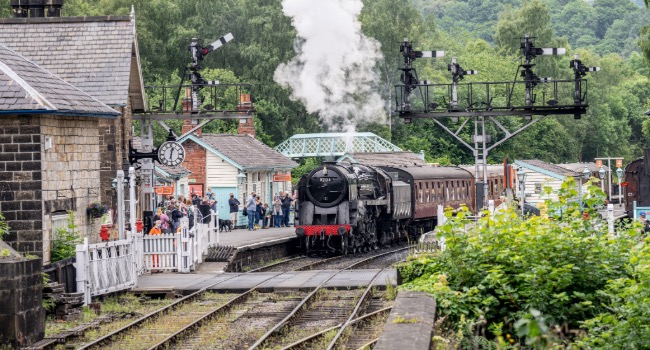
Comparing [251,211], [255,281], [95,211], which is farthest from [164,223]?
[251,211]

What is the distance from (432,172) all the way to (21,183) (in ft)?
83.1

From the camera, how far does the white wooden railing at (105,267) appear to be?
19.6m

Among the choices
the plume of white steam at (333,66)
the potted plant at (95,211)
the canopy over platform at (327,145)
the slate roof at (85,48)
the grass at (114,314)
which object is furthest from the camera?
the canopy over platform at (327,145)

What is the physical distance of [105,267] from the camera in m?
20.8

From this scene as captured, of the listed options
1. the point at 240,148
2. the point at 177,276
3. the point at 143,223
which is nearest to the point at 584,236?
the point at 177,276

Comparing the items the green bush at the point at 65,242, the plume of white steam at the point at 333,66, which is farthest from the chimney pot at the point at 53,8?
the plume of white steam at the point at 333,66

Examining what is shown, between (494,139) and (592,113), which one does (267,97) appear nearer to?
(494,139)

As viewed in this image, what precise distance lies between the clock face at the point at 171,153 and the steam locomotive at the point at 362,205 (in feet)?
17.5

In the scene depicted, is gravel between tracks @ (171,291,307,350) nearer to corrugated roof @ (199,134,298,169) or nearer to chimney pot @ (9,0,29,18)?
chimney pot @ (9,0,29,18)

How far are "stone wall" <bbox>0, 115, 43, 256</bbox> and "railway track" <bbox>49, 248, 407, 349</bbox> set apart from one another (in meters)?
2.72

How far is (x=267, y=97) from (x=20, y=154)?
43176 mm

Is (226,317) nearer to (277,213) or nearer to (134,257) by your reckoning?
(134,257)

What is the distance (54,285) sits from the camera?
18.1 m

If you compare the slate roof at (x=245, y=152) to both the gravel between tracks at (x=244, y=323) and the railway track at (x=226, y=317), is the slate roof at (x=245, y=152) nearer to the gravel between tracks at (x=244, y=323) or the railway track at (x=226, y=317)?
the railway track at (x=226, y=317)
